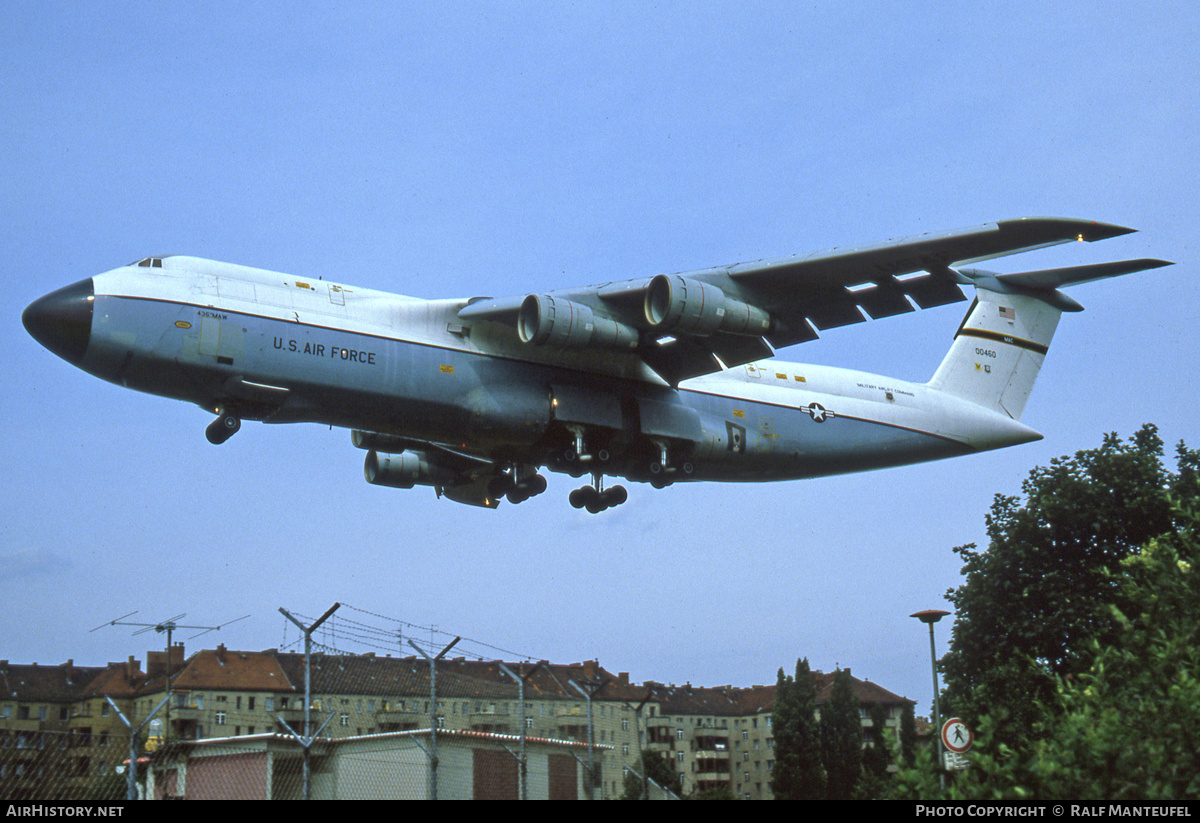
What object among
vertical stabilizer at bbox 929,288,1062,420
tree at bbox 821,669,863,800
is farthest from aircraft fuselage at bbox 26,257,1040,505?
tree at bbox 821,669,863,800

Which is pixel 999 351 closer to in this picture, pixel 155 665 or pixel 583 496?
pixel 583 496

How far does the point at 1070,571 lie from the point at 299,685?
23.2m

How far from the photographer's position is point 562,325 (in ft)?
60.9

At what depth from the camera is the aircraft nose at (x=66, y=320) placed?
657 inches

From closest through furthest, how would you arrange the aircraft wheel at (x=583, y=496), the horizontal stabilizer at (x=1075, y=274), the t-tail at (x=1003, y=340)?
the horizontal stabilizer at (x=1075, y=274)
the aircraft wheel at (x=583, y=496)
the t-tail at (x=1003, y=340)

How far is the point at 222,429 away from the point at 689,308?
7.52 m

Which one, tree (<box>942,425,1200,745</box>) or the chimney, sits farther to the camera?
tree (<box>942,425,1200,745</box>)

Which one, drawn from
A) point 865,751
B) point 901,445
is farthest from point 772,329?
point 865,751

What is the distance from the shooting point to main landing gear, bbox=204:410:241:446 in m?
17.9

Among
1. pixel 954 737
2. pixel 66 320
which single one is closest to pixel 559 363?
pixel 66 320

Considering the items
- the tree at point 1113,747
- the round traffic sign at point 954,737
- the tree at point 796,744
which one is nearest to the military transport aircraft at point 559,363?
the round traffic sign at point 954,737

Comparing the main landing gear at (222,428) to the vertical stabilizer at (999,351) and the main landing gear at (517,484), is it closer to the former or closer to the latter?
the main landing gear at (517,484)

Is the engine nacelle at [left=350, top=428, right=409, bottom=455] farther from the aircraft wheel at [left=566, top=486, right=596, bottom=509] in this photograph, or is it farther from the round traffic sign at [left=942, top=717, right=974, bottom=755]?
the round traffic sign at [left=942, top=717, right=974, bottom=755]

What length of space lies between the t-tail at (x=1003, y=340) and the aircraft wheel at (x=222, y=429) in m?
15.2
